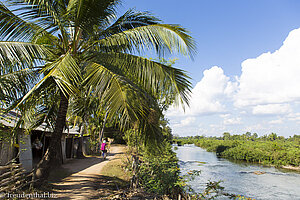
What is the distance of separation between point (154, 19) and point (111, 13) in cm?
123

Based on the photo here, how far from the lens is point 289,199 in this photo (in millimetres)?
12133

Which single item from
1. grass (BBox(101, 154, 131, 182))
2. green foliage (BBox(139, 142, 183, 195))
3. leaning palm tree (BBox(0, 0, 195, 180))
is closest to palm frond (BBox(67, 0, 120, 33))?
leaning palm tree (BBox(0, 0, 195, 180))

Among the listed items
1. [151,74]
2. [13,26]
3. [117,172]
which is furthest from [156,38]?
[117,172]

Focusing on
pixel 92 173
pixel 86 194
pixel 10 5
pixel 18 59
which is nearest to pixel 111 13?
pixel 10 5

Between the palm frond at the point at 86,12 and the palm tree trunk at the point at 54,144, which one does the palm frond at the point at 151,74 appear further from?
the palm tree trunk at the point at 54,144

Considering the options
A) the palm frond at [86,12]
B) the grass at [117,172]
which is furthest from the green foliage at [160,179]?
the palm frond at [86,12]

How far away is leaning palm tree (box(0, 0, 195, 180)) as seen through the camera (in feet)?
13.0

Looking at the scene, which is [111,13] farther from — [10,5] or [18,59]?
[18,59]

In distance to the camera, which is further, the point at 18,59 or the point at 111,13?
the point at 111,13

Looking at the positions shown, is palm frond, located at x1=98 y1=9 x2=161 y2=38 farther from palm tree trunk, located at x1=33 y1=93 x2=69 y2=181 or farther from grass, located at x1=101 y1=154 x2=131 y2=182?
grass, located at x1=101 y1=154 x2=131 y2=182

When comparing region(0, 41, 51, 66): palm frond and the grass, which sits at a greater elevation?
region(0, 41, 51, 66): palm frond

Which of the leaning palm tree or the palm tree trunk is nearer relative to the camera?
the leaning palm tree

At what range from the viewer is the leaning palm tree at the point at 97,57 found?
3.97m

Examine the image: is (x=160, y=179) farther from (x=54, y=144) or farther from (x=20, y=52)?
(x=20, y=52)
